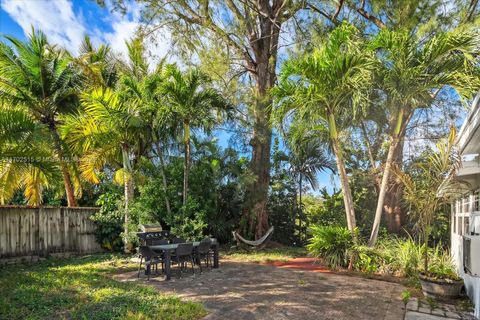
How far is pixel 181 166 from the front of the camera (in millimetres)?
11312

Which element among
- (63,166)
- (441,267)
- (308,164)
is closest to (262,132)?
(308,164)

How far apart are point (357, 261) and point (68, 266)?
6.86 meters

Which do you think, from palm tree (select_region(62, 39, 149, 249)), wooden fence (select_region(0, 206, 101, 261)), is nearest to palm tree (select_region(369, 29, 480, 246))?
palm tree (select_region(62, 39, 149, 249))

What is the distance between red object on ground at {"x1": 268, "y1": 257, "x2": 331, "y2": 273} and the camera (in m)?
8.49

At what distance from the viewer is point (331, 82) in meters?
7.58

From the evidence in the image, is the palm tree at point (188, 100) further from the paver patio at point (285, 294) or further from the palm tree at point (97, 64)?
the paver patio at point (285, 294)

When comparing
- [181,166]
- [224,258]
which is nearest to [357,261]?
[224,258]

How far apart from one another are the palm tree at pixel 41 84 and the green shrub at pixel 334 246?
23.4 ft

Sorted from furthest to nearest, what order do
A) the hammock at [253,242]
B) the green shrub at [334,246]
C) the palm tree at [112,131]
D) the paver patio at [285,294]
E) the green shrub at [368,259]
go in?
the hammock at [253,242] → the palm tree at [112,131] → the green shrub at [334,246] → the green shrub at [368,259] → the paver patio at [285,294]

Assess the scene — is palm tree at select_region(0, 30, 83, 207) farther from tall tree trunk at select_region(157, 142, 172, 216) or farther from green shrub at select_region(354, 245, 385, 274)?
green shrub at select_region(354, 245, 385, 274)

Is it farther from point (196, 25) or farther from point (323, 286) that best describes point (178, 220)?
point (196, 25)

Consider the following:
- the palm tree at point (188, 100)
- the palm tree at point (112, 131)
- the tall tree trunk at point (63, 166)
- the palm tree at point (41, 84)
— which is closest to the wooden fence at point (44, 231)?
the tall tree trunk at point (63, 166)

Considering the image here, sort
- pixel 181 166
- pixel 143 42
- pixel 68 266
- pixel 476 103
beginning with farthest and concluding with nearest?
pixel 143 42, pixel 181 166, pixel 68 266, pixel 476 103

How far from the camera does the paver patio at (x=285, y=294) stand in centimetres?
499
